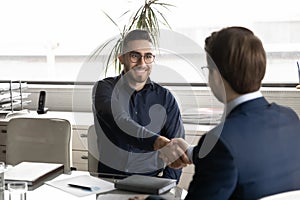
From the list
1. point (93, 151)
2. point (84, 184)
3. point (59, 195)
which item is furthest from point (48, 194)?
point (93, 151)

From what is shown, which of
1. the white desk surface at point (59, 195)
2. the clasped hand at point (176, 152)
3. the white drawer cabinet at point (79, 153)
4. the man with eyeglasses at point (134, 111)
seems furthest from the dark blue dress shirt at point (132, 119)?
the white drawer cabinet at point (79, 153)

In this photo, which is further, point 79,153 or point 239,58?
point 79,153

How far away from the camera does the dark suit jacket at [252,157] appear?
138 centimetres

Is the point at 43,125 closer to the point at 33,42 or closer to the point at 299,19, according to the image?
the point at 33,42

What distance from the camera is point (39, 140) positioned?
115 inches

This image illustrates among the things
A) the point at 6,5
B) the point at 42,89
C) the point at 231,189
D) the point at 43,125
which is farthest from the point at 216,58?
the point at 6,5

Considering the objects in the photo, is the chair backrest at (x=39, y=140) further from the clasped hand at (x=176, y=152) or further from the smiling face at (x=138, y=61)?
the clasped hand at (x=176, y=152)

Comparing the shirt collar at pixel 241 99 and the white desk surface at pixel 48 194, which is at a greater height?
the shirt collar at pixel 241 99

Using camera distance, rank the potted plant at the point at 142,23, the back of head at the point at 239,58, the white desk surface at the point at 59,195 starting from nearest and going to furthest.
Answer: the back of head at the point at 239,58 → the white desk surface at the point at 59,195 → the potted plant at the point at 142,23

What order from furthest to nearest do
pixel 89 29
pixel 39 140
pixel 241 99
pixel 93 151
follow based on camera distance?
1. pixel 89 29
2. pixel 39 140
3. pixel 93 151
4. pixel 241 99

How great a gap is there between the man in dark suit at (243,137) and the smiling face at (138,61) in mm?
1017

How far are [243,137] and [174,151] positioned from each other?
0.73m

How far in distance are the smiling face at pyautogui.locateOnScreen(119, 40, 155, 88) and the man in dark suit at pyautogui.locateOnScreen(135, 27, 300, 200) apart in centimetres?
102

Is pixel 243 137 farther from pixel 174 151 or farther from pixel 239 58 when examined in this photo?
pixel 174 151
